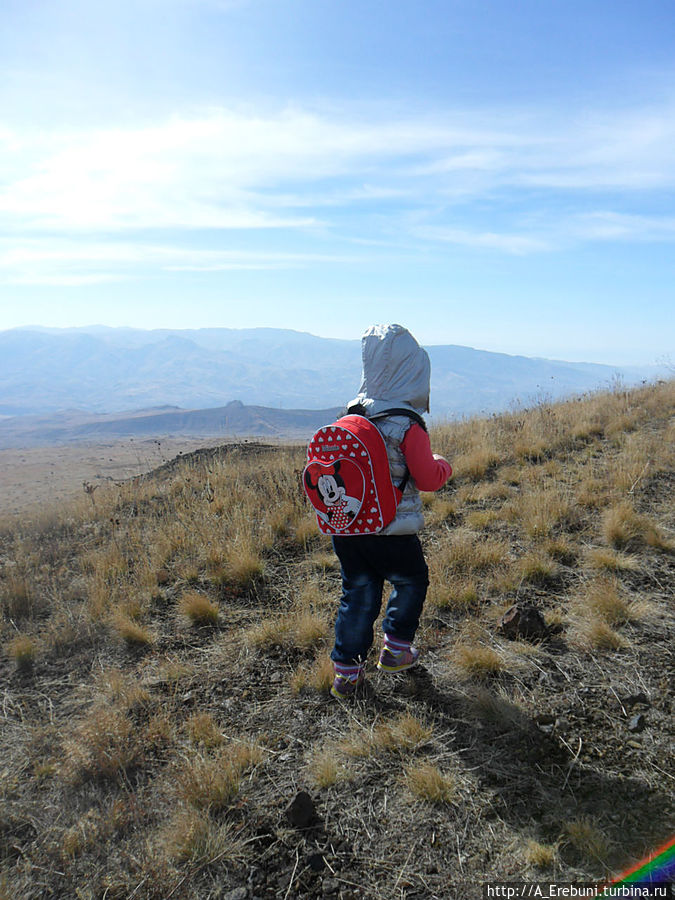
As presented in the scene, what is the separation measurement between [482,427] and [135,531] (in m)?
5.30

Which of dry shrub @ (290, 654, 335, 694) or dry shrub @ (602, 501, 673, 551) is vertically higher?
dry shrub @ (602, 501, 673, 551)

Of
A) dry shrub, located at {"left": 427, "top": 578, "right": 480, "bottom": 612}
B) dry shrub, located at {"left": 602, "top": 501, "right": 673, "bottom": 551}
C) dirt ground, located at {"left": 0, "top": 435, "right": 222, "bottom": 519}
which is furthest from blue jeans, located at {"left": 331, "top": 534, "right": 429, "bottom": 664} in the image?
dirt ground, located at {"left": 0, "top": 435, "right": 222, "bottom": 519}

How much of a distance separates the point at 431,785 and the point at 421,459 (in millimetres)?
1498

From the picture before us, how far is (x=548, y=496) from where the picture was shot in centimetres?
498

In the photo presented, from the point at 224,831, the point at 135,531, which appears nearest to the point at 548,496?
the point at 224,831

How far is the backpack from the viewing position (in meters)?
2.72

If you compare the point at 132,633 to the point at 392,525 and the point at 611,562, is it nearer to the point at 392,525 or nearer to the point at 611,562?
the point at 392,525

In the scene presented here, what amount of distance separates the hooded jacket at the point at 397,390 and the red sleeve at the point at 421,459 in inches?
1.6

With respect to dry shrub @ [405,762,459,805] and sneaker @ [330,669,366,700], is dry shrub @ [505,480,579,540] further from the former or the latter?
dry shrub @ [405,762,459,805]

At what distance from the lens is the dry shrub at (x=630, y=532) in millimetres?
4340

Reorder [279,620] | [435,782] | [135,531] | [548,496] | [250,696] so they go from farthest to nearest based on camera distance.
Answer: [135,531], [548,496], [279,620], [250,696], [435,782]

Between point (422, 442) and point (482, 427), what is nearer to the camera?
point (422, 442)

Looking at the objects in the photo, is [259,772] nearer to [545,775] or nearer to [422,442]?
[545,775]

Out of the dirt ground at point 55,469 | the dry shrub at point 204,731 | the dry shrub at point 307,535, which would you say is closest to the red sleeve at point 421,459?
the dry shrub at point 204,731
